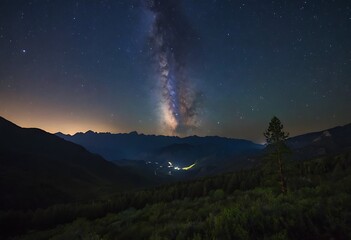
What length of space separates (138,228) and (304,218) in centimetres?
875

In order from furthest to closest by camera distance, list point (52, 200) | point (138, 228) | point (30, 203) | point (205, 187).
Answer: point (52, 200) < point (30, 203) < point (205, 187) < point (138, 228)

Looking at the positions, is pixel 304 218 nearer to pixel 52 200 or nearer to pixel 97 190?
pixel 52 200

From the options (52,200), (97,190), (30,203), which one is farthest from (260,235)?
(97,190)

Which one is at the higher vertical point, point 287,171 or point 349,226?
point 287,171

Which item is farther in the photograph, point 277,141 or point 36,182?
point 36,182

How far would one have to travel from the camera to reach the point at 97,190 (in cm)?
16725

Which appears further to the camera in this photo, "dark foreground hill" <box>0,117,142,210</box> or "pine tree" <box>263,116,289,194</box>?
"dark foreground hill" <box>0,117,142,210</box>

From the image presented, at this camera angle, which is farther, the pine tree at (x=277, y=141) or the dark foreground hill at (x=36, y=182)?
the dark foreground hill at (x=36, y=182)

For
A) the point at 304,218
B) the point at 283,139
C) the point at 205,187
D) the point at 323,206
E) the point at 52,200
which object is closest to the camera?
the point at 304,218

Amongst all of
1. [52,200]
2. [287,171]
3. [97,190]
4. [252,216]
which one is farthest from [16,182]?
[252,216]

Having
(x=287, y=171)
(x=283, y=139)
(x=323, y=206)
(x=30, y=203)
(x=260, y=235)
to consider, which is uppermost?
(x=283, y=139)

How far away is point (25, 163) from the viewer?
17500 centimetres

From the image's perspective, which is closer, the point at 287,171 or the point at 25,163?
the point at 287,171

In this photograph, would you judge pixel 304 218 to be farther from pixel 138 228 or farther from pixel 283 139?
pixel 283 139
